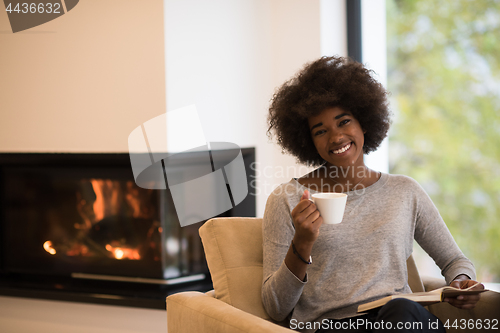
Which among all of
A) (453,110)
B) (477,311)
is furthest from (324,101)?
(453,110)

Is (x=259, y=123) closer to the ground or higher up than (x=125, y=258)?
higher up

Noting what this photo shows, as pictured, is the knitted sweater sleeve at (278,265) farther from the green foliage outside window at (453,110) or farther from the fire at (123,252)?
the green foliage outside window at (453,110)

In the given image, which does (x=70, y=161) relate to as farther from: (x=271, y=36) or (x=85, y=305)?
(x=271, y=36)

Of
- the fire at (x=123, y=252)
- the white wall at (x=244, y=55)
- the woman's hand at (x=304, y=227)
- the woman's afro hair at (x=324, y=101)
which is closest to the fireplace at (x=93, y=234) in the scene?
the fire at (x=123, y=252)

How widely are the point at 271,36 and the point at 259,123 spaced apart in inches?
20.2

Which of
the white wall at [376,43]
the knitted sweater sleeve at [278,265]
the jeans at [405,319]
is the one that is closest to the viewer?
the jeans at [405,319]

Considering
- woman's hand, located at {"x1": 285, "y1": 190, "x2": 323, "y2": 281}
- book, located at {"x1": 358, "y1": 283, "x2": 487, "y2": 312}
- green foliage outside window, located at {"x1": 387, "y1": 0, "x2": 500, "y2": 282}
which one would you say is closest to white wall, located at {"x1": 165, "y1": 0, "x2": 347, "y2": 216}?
green foliage outside window, located at {"x1": 387, "y1": 0, "x2": 500, "y2": 282}

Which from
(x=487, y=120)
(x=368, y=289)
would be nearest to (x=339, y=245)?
(x=368, y=289)

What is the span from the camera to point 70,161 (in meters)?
2.28

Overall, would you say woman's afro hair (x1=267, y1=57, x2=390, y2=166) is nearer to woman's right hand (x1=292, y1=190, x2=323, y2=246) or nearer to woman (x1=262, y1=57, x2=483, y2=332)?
woman (x1=262, y1=57, x2=483, y2=332)

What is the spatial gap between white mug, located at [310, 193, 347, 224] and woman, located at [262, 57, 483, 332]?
0.07 feet

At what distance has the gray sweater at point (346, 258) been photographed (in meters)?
1.25

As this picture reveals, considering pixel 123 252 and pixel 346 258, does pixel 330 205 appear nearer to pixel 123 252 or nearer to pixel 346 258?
pixel 346 258

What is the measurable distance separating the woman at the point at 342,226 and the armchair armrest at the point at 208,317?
0.15 metres
